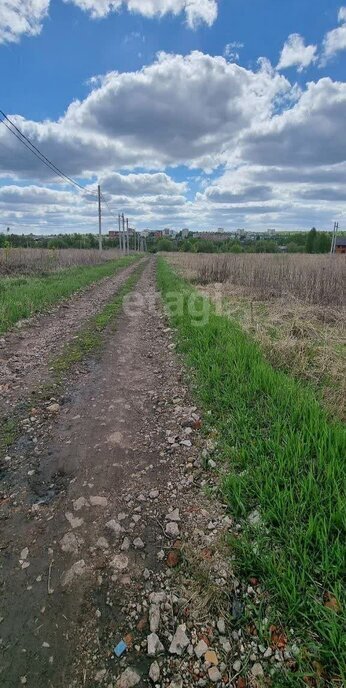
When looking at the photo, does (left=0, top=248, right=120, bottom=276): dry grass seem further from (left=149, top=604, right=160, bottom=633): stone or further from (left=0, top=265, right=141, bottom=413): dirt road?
(left=149, top=604, right=160, bottom=633): stone

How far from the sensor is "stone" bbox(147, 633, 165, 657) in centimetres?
166

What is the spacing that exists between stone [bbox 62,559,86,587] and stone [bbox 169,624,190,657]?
2.19 feet

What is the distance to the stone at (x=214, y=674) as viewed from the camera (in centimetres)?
155

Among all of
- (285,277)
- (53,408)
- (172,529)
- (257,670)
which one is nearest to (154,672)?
(257,670)

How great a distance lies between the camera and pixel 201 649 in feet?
5.46

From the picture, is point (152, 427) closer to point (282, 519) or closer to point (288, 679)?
point (282, 519)

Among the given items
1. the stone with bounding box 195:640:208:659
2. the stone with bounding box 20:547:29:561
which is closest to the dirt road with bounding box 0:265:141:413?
the stone with bounding box 20:547:29:561

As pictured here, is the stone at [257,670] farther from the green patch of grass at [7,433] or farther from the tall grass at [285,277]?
→ the tall grass at [285,277]

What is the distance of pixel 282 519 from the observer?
211 centimetres

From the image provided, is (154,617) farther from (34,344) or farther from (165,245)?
(165,245)

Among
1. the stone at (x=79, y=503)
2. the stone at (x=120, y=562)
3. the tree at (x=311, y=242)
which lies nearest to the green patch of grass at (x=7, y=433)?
the stone at (x=79, y=503)

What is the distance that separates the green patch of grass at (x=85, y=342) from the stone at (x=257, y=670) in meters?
4.16

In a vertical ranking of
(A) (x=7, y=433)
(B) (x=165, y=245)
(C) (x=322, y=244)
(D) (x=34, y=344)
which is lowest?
(A) (x=7, y=433)

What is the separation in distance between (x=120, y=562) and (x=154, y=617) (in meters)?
0.42
